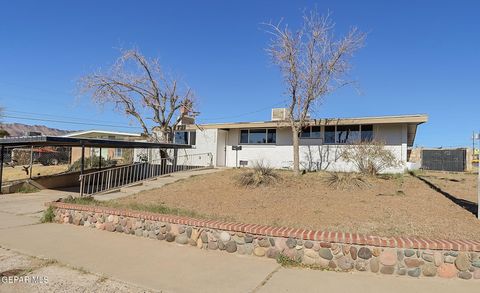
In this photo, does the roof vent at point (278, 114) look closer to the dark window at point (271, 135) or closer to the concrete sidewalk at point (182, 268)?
the dark window at point (271, 135)

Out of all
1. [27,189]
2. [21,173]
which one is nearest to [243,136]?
[27,189]

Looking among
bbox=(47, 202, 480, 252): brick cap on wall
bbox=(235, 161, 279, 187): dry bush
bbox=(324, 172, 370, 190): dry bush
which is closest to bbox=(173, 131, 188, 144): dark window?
bbox=(235, 161, 279, 187): dry bush

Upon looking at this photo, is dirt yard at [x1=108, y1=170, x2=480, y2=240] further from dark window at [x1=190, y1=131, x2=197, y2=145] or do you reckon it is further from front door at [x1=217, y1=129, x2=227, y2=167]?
dark window at [x1=190, y1=131, x2=197, y2=145]

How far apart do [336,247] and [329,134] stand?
1343 cm

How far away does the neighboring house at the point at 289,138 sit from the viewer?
16622mm

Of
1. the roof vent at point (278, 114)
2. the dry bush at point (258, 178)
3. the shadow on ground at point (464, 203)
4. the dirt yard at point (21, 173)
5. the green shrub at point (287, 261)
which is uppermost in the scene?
the roof vent at point (278, 114)

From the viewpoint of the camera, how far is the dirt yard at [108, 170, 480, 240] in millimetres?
6730

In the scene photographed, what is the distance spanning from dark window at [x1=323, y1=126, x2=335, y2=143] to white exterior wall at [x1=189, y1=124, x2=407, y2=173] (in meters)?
0.28

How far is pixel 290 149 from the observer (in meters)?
19.2

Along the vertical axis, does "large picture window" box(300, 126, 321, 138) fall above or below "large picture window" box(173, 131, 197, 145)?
above

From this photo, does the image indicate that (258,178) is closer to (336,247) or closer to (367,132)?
(336,247)

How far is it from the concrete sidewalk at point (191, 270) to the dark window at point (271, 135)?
13.5 meters

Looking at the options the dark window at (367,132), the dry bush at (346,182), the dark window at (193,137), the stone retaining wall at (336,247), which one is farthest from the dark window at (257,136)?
the stone retaining wall at (336,247)

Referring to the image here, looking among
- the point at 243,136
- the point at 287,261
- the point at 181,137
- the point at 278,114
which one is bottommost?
the point at 287,261
